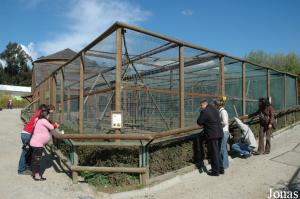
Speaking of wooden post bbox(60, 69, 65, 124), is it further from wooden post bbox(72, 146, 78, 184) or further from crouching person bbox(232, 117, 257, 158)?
Answer: crouching person bbox(232, 117, 257, 158)

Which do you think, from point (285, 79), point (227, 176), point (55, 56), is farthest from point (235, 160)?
point (55, 56)

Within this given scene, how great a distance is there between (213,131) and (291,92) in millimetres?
9068

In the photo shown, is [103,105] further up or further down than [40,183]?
further up

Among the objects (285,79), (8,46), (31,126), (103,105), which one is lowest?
(31,126)

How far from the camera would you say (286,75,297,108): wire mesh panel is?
1385cm

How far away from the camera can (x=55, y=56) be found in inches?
1604

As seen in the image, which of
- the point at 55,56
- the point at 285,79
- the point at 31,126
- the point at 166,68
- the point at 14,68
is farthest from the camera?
the point at 14,68

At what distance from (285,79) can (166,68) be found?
6.64 m

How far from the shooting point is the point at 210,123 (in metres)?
6.82

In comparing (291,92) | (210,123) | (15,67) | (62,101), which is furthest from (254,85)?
(15,67)

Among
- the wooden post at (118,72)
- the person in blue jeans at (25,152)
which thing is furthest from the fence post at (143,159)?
the person in blue jeans at (25,152)

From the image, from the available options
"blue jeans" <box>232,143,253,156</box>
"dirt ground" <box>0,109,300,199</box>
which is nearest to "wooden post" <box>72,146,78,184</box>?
"dirt ground" <box>0,109,300,199</box>

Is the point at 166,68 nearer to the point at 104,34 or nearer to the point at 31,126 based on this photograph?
the point at 104,34

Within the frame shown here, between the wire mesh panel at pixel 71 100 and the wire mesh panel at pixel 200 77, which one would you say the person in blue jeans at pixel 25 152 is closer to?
the wire mesh panel at pixel 71 100
